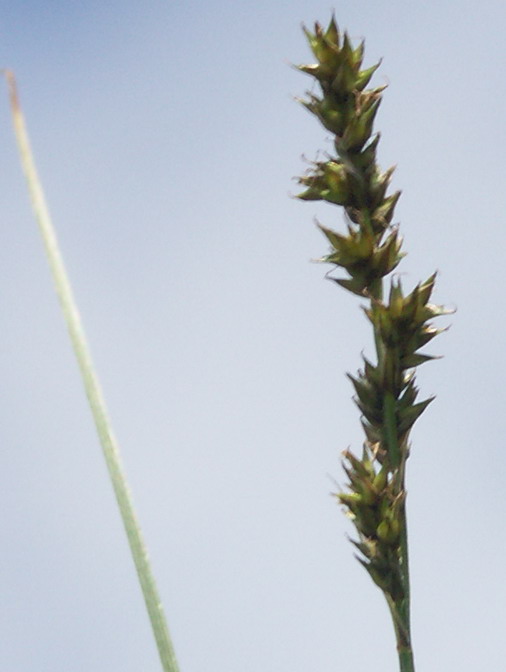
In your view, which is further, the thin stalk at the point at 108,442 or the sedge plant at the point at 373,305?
the sedge plant at the point at 373,305

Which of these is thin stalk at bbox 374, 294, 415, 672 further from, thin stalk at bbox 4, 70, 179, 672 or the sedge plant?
thin stalk at bbox 4, 70, 179, 672

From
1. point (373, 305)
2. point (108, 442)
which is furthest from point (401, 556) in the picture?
point (108, 442)

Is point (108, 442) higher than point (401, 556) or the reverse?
higher

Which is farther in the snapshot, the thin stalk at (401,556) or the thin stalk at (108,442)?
the thin stalk at (401,556)

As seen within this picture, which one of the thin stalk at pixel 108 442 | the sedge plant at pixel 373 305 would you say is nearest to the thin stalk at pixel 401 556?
the sedge plant at pixel 373 305

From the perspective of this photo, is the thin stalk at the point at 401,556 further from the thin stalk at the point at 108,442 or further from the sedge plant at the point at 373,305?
the thin stalk at the point at 108,442

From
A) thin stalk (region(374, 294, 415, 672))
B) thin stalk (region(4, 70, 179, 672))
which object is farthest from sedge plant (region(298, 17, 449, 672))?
thin stalk (region(4, 70, 179, 672))

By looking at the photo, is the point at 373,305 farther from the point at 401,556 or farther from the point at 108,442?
the point at 108,442
